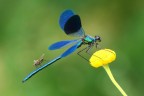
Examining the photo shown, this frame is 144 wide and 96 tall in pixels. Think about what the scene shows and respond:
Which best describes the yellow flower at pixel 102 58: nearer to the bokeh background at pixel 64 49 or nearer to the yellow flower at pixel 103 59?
the yellow flower at pixel 103 59

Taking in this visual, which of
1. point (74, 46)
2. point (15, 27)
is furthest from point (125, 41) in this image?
point (74, 46)

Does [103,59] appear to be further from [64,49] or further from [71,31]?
[64,49]

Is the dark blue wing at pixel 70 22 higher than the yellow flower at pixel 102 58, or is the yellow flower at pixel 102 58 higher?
the dark blue wing at pixel 70 22

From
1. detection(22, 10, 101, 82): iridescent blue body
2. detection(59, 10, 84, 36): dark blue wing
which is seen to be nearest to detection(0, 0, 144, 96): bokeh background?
detection(22, 10, 101, 82): iridescent blue body

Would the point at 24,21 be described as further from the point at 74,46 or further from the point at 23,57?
the point at 74,46

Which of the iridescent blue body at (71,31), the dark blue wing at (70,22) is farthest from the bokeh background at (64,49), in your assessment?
the dark blue wing at (70,22)

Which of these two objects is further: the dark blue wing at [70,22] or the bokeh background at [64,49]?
the bokeh background at [64,49]

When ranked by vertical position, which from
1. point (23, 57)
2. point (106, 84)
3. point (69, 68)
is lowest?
point (106, 84)
